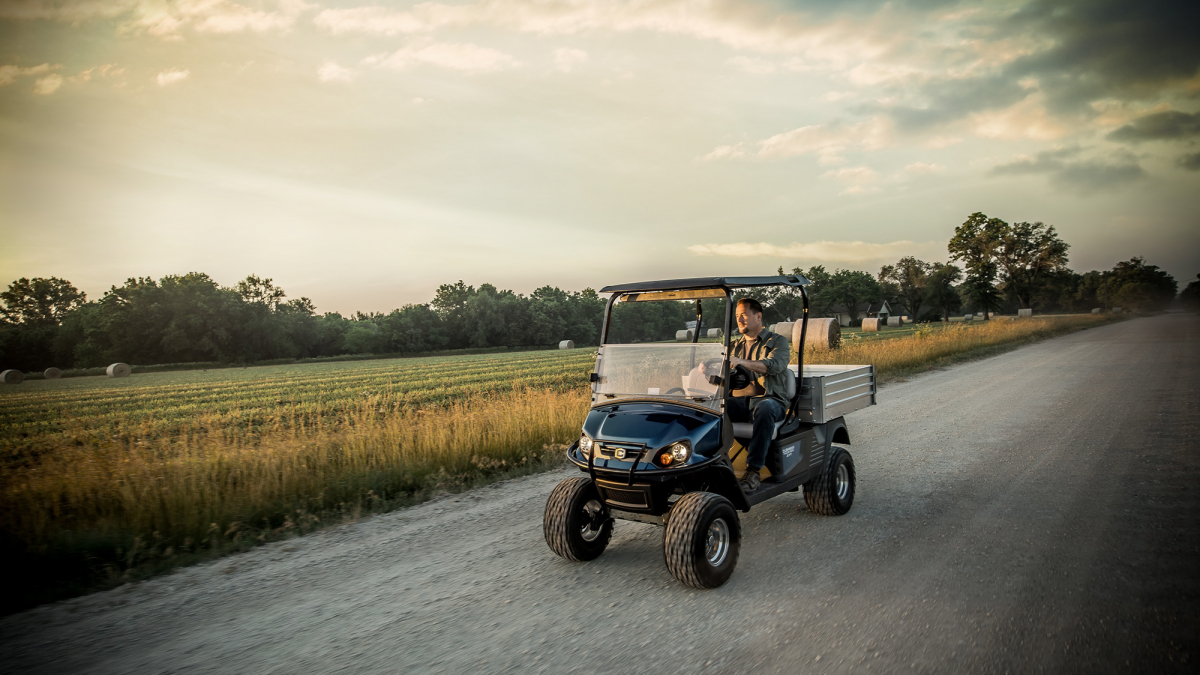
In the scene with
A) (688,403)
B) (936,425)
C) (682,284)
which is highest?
(682,284)

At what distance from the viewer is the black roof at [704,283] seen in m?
4.39

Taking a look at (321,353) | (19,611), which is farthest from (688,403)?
(321,353)

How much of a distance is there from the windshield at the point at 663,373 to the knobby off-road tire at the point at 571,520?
702 mm

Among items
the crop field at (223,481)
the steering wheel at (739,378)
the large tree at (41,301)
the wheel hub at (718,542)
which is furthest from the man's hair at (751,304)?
the large tree at (41,301)

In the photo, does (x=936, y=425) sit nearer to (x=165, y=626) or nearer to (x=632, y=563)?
(x=632, y=563)

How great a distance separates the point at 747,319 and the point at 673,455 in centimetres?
159

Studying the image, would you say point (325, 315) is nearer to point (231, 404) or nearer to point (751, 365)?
point (231, 404)

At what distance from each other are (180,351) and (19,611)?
59359 millimetres

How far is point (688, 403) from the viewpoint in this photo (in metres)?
4.29

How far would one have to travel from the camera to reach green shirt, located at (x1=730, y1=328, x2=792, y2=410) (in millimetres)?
4883

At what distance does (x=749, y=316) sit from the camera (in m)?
4.99

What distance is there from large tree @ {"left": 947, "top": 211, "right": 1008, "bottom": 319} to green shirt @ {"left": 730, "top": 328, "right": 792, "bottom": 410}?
7413 centimetres

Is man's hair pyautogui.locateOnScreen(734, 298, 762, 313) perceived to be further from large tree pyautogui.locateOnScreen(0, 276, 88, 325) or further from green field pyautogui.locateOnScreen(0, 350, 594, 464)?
large tree pyautogui.locateOnScreen(0, 276, 88, 325)

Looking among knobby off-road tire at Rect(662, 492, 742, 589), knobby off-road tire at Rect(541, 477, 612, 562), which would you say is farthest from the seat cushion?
knobby off-road tire at Rect(541, 477, 612, 562)
